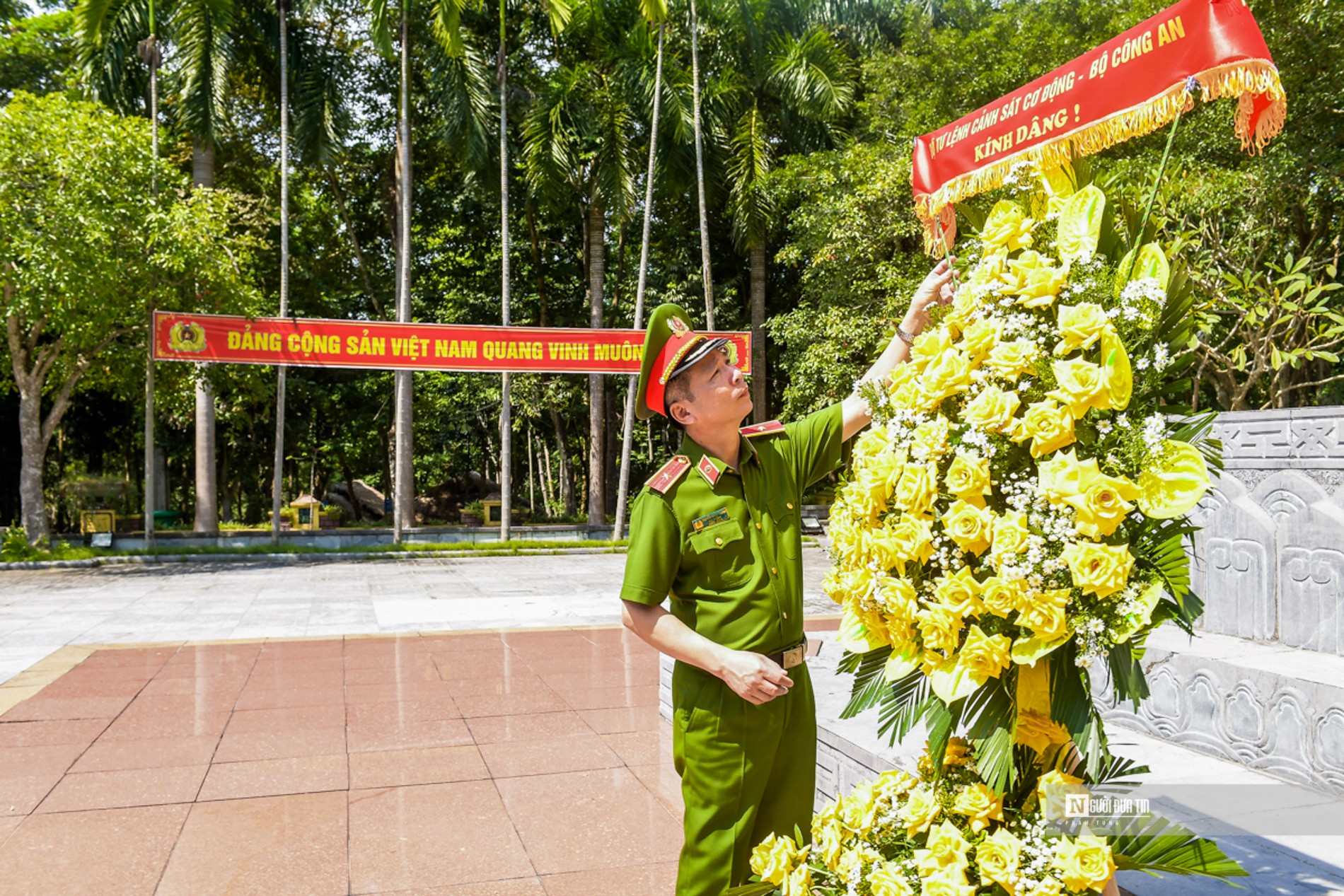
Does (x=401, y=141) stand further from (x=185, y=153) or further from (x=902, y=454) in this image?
(x=902, y=454)

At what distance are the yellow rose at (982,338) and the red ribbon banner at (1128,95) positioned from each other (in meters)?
0.42

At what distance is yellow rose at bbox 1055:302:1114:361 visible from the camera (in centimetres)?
161

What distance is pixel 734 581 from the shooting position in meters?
2.40

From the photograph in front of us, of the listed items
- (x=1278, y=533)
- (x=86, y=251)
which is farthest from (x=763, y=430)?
(x=86, y=251)

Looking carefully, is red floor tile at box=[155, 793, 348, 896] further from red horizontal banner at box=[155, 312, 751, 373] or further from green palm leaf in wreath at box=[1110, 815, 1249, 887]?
red horizontal banner at box=[155, 312, 751, 373]

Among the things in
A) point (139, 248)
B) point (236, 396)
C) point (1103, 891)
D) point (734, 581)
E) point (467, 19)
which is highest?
point (467, 19)

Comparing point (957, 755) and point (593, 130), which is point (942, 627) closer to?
point (957, 755)

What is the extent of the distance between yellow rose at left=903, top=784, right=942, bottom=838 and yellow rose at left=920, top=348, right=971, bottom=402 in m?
0.73

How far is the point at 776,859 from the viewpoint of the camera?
1.98 m

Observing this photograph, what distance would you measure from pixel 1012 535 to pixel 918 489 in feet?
0.58

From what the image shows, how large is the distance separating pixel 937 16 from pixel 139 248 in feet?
56.2

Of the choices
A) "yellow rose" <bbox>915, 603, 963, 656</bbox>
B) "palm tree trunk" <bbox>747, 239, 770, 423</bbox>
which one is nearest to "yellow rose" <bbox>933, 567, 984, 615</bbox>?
"yellow rose" <bbox>915, 603, 963, 656</bbox>

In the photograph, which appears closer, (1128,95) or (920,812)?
(920,812)

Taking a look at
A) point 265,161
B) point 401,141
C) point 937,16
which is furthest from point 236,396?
point 937,16
